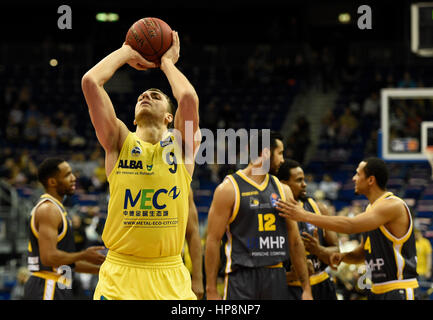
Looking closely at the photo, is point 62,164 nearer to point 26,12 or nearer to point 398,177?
point 398,177

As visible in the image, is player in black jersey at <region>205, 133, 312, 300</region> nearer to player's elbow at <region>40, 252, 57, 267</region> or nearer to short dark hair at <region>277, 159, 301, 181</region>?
short dark hair at <region>277, 159, 301, 181</region>

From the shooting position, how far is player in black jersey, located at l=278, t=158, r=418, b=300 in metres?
5.04

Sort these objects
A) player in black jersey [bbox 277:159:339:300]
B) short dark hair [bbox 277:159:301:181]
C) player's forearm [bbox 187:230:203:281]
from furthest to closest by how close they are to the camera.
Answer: short dark hair [bbox 277:159:301:181]
player in black jersey [bbox 277:159:339:300]
player's forearm [bbox 187:230:203:281]

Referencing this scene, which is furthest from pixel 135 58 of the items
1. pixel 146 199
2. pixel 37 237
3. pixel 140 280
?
pixel 37 237

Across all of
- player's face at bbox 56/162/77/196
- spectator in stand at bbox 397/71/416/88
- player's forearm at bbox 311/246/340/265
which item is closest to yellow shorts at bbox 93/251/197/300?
player's forearm at bbox 311/246/340/265

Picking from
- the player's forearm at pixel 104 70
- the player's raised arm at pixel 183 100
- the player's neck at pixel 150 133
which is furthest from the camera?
the player's neck at pixel 150 133

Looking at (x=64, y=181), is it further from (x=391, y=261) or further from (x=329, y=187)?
(x=329, y=187)

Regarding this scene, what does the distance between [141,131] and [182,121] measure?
0.32 m

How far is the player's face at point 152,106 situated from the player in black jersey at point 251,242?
4.70 ft

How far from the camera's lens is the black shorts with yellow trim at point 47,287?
17.7 ft

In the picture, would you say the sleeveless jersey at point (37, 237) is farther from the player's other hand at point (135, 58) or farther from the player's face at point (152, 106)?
the player's other hand at point (135, 58)

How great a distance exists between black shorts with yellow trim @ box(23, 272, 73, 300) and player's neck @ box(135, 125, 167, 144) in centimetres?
220

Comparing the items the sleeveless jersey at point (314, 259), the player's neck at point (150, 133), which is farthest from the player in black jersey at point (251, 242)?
the player's neck at point (150, 133)

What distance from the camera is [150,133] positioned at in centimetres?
385
